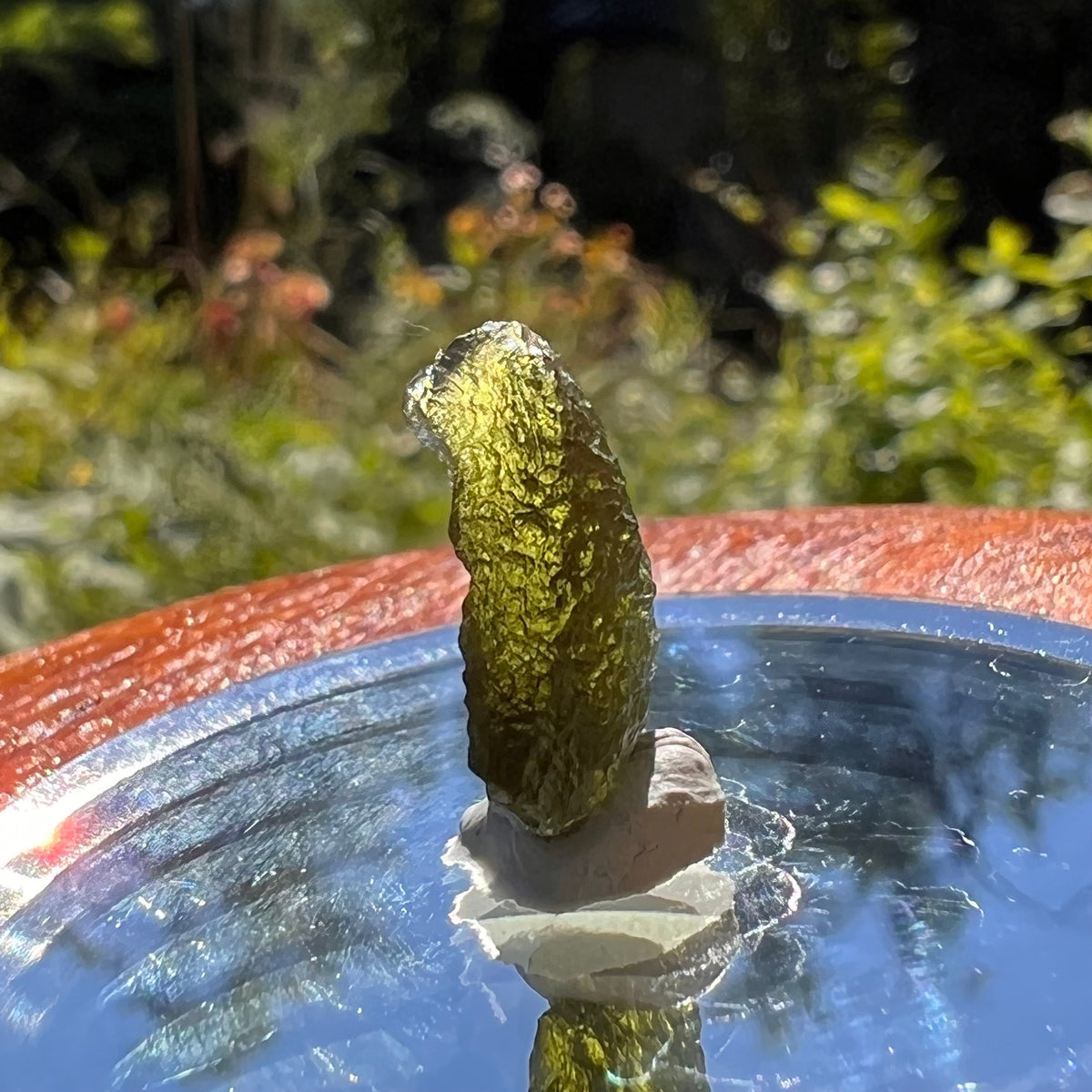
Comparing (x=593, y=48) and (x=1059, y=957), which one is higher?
(x=593, y=48)

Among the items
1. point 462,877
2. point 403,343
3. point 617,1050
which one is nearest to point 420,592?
point 462,877

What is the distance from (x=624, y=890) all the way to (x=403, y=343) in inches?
78.6

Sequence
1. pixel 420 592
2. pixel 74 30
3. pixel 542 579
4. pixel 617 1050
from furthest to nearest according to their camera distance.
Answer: pixel 74 30, pixel 420 592, pixel 542 579, pixel 617 1050

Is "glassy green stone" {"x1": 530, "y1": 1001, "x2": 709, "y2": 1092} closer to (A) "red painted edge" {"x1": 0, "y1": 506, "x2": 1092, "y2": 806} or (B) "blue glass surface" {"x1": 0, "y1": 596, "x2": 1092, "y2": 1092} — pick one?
(B) "blue glass surface" {"x1": 0, "y1": 596, "x2": 1092, "y2": 1092}

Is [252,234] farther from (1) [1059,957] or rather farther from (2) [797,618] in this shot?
(1) [1059,957]

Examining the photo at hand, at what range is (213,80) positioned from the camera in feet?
10.9

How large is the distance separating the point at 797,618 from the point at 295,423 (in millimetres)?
1577

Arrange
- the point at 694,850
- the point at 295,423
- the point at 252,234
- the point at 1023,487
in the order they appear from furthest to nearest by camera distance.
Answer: the point at 252,234
the point at 295,423
the point at 1023,487
the point at 694,850

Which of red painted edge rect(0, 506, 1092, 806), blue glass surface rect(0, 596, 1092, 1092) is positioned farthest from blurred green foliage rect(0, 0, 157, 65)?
blue glass surface rect(0, 596, 1092, 1092)

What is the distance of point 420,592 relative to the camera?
1337 mm

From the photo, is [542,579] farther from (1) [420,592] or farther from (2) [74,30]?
(2) [74,30]

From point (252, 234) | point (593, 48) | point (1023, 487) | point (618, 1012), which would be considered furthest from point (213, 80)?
point (618, 1012)

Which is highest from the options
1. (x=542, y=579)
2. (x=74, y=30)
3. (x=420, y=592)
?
(x=74, y=30)

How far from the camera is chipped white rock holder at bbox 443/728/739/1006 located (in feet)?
2.23
